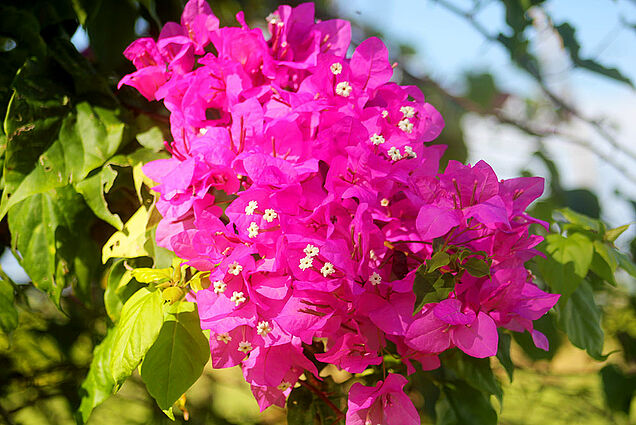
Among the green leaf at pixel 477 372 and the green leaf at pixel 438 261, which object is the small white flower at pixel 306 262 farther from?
the green leaf at pixel 477 372

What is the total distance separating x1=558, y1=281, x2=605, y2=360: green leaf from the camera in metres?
0.51

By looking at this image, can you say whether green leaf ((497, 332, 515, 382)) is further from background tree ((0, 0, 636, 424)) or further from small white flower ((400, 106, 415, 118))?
small white flower ((400, 106, 415, 118))

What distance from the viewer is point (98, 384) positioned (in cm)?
46

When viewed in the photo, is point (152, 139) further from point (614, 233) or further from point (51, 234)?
point (614, 233)

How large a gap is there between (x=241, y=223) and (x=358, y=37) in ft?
3.16

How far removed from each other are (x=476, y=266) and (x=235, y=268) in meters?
0.17

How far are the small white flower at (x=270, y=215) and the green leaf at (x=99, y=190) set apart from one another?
0.16 metres

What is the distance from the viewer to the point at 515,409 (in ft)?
4.69

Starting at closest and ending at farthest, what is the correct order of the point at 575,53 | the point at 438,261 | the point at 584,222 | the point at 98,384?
the point at 438,261 → the point at 98,384 → the point at 584,222 → the point at 575,53

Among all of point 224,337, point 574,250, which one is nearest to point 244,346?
point 224,337

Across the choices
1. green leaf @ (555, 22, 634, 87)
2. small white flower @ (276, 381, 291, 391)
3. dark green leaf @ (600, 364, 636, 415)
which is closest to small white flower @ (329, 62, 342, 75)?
small white flower @ (276, 381, 291, 391)

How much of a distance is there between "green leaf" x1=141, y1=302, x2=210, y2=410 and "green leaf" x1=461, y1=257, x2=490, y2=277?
210mm

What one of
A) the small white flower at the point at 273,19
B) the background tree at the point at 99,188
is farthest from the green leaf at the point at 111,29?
the small white flower at the point at 273,19

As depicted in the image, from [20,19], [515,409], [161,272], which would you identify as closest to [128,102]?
[20,19]
